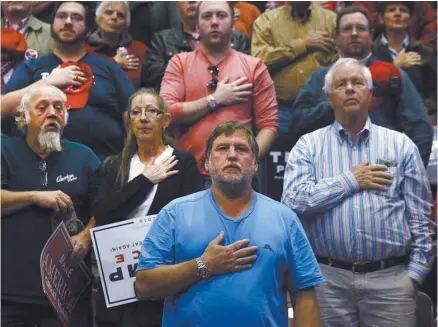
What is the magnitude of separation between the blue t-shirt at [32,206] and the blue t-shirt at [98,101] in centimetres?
53

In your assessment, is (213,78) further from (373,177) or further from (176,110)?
(373,177)

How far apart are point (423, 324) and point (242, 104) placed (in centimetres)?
170

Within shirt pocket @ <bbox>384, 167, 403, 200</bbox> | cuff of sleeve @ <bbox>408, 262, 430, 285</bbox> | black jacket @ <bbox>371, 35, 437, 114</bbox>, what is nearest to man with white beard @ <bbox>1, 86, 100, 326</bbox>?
shirt pocket @ <bbox>384, 167, 403, 200</bbox>

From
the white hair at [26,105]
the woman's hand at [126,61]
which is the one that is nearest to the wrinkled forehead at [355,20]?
the woman's hand at [126,61]

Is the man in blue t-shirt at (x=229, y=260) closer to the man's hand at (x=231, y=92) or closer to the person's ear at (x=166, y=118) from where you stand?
the person's ear at (x=166, y=118)

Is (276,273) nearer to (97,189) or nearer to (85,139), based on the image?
(97,189)

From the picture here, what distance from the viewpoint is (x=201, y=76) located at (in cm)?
562

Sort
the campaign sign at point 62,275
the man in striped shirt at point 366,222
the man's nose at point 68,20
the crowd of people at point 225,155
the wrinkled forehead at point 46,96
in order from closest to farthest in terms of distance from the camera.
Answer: the crowd of people at point 225,155, the campaign sign at point 62,275, the man in striped shirt at point 366,222, the wrinkled forehead at point 46,96, the man's nose at point 68,20

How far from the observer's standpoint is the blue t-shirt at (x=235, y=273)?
3705 mm

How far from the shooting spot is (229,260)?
3723 millimetres

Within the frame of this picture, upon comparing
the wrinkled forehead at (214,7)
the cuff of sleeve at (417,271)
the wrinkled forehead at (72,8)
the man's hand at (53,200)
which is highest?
the wrinkled forehead at (72,8)

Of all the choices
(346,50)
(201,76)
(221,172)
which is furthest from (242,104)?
(221,172)

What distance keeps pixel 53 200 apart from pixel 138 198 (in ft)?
1.43

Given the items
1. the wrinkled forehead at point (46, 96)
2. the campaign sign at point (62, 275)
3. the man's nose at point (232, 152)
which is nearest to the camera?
the man's nose at point (232, 152)
